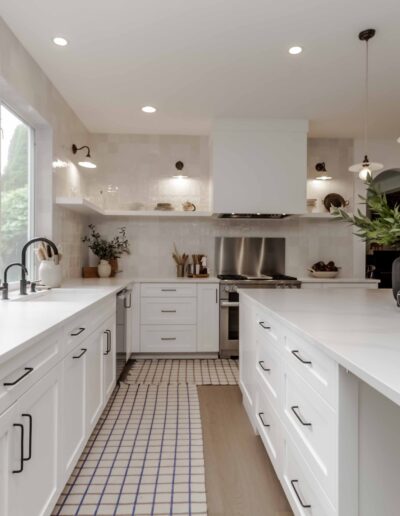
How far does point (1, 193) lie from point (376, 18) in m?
2.68

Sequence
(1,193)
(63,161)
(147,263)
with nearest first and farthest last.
Result: (1,193), (63,161), (147,263)

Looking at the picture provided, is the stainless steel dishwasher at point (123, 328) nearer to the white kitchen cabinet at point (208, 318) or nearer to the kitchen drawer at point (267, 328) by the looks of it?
the white kitchen cabinet at point (208, 318)

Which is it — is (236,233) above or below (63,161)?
below

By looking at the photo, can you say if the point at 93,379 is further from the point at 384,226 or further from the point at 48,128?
the point at 48,128

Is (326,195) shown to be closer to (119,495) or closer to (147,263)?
(147,263)

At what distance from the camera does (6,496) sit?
1.08m

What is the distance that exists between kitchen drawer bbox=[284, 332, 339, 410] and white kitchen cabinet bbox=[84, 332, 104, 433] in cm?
111

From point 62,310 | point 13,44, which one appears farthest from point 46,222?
point 62,310

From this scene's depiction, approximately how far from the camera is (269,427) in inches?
76.2

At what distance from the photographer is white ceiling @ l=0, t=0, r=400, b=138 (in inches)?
90.4

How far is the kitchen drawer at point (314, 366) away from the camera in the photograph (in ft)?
3.68

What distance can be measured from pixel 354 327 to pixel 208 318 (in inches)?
111

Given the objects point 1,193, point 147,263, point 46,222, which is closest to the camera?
point 1,193

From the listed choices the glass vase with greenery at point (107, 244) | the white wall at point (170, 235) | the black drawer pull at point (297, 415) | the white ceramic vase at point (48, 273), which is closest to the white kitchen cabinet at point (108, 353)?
the white ceramic vase at point (48, 273)
